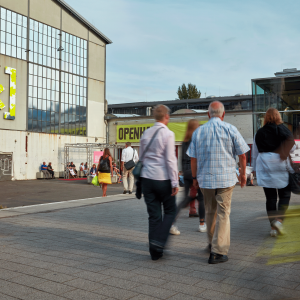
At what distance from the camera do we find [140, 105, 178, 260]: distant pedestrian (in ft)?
15.0

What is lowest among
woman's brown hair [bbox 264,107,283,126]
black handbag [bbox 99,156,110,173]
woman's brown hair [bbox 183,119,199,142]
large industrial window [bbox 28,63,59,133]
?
black handbag [bbox 99,156,110,173]

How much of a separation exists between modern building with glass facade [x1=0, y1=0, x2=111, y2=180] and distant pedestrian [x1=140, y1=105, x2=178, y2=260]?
24.4 m

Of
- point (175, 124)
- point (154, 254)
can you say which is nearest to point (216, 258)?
point (154, 254)

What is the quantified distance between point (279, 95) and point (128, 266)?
55.6 ft

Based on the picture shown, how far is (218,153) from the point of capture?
4.40 meters

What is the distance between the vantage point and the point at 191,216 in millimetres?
7625

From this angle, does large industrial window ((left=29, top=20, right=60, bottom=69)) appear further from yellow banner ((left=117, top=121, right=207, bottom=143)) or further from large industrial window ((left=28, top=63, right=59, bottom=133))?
yellow banner ((left=117, top=121, right=207, bottom=143))

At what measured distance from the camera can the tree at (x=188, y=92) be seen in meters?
59.9

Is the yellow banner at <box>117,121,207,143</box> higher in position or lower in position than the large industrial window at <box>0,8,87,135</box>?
lower

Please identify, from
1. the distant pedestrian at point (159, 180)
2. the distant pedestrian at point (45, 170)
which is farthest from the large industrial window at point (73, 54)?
the distant pedestrian at point (159, 180)

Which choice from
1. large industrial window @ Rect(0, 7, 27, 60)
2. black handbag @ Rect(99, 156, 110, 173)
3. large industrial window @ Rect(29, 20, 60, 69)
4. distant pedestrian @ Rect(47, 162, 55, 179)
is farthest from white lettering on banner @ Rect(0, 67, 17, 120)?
black handbag @ Rect(99, 156, 110, 173)

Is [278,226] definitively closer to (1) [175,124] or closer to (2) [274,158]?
(2) [274,158]

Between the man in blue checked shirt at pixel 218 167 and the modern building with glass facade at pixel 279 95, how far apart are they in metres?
15.0

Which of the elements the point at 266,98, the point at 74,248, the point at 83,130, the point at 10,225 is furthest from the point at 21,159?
the point at 74,248
